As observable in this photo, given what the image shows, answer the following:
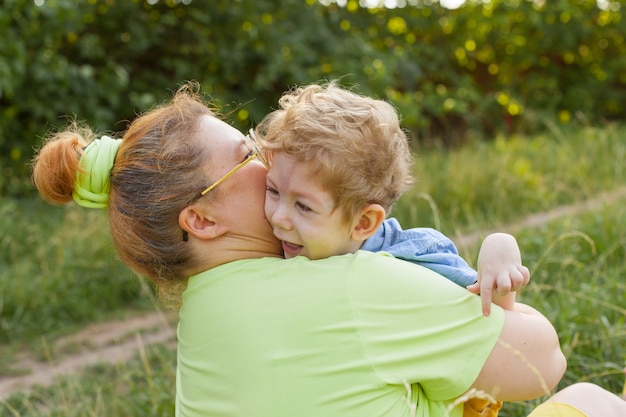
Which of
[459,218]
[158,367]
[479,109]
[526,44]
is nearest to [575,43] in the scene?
[526,44]

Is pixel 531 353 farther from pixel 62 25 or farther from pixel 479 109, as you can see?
pixel 479 109

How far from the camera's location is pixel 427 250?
1.96 m

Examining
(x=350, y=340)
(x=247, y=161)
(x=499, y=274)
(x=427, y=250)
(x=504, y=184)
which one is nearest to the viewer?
(x=350, y=340)

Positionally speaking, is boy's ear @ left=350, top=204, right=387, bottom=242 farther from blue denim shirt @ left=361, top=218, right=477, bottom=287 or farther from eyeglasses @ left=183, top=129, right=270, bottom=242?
eyeglasses @ left=183, top=129, right=270, bottom=242

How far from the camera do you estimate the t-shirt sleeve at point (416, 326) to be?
68.8 inches

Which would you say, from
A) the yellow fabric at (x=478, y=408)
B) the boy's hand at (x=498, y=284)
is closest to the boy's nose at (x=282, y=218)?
the boy's hand at (x=498, y=284)

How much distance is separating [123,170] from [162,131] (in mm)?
144

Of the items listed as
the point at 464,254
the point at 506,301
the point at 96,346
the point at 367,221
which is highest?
the point at 367,221

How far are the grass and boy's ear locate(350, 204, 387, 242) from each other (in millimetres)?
1099

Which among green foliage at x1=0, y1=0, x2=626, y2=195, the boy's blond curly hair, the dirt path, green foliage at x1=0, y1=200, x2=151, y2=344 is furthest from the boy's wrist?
green foliage at x1=0, y1=0, x2=626, y2=195

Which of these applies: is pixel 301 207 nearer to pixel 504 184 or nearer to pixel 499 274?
pixel 499 274

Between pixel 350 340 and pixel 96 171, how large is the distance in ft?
2.76

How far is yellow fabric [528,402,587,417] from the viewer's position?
6.21 feet

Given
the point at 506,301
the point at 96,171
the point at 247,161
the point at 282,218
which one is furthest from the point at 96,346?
the point at 506,301
